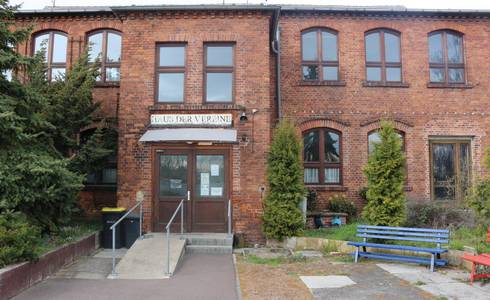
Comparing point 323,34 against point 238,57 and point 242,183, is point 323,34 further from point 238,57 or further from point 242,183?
point 242,183

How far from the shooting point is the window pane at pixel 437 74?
559 inches

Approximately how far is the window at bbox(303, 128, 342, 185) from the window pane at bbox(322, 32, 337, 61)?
8.54 ft

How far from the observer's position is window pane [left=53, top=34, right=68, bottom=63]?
48.0ft

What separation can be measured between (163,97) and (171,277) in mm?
5696

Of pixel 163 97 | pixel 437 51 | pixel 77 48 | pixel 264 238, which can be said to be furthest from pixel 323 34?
pixel 77 48

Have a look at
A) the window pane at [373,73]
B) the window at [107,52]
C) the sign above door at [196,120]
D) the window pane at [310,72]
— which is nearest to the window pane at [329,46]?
the window pane at [310,72]

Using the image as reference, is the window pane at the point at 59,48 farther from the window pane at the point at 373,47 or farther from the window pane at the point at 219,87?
the window pane at the point at 373,47

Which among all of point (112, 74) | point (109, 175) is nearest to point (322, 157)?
point (109, 175)

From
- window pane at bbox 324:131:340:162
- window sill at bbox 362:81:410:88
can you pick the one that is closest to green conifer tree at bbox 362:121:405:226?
window pane at bbox 324:131:340:162

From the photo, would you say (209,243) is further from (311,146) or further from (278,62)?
(278,62)

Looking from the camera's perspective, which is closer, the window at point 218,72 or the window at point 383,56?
the window at point 218,72

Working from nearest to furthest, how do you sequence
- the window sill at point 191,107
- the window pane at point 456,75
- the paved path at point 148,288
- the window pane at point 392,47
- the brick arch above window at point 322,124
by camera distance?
the paved path at point 148,288 → the window sill at point 191,107 → the brick arch above window at point 322,124 → the window pane at point 392,47 → the window pane at point 456,75

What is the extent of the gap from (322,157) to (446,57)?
5.82m

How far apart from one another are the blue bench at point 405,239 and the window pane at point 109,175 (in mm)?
8608
